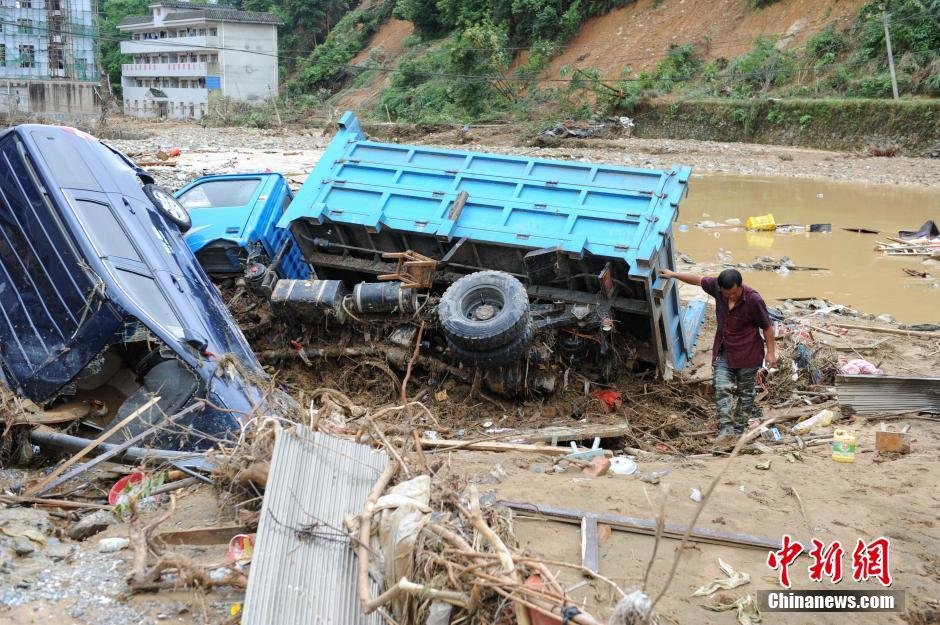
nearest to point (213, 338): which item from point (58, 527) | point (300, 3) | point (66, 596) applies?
point (58, 527)

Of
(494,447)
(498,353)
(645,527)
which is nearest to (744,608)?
(645,527)

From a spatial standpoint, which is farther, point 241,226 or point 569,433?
point 241,226

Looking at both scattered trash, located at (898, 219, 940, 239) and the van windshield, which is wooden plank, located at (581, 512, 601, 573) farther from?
scattered trash, located at (898, 219, 940, 239)

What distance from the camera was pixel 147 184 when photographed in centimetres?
689

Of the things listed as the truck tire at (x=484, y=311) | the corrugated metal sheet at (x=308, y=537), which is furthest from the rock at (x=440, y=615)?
the truck tire at (x=484, y=311)

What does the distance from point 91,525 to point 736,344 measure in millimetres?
4567

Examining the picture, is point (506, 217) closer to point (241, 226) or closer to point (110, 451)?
point (241, 226)

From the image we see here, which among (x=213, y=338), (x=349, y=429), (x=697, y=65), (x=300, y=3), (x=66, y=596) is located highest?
(x=300, y=3)

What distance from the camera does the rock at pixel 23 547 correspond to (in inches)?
147

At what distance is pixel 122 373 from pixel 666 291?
4171 millimetres

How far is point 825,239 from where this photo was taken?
16.2 meters

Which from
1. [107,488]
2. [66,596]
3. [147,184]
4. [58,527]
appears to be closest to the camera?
[66,596]

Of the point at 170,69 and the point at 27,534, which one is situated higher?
the point at 170,69

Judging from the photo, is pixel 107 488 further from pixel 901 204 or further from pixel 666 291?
pixel 901 204
